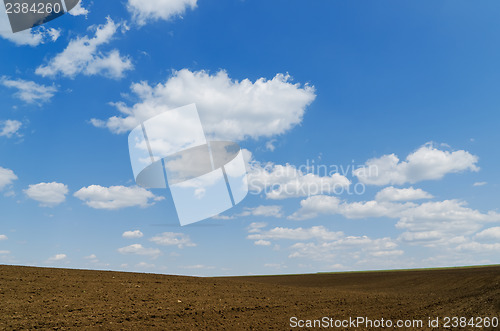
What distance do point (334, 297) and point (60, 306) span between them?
15319 mm

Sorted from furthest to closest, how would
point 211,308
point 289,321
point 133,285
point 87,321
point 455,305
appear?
point 133,285, point 455,305, point 211,308, point 289,321, point 87,321

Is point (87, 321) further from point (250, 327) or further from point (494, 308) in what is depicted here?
point (494, 308)

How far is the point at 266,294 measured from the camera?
23000 millimetres

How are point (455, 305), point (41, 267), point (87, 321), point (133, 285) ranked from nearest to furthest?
point (87, 321) < point (455, 305) < point (133, 285) < point (41, 267)

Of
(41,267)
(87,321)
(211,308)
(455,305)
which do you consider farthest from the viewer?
(41,267)

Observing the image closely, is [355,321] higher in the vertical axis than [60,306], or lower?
lower

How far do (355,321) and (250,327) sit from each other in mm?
4927

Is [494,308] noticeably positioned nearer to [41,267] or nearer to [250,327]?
[250,327]

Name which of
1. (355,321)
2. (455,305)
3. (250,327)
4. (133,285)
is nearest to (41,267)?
(133,285)

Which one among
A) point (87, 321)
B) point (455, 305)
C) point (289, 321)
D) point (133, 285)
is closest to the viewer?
point (87, 321)

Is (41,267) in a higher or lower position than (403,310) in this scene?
higher

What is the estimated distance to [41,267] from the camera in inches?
1156

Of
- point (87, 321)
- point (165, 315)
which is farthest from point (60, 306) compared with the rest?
point (165, 315)

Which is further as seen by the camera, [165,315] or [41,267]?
[41,267]
